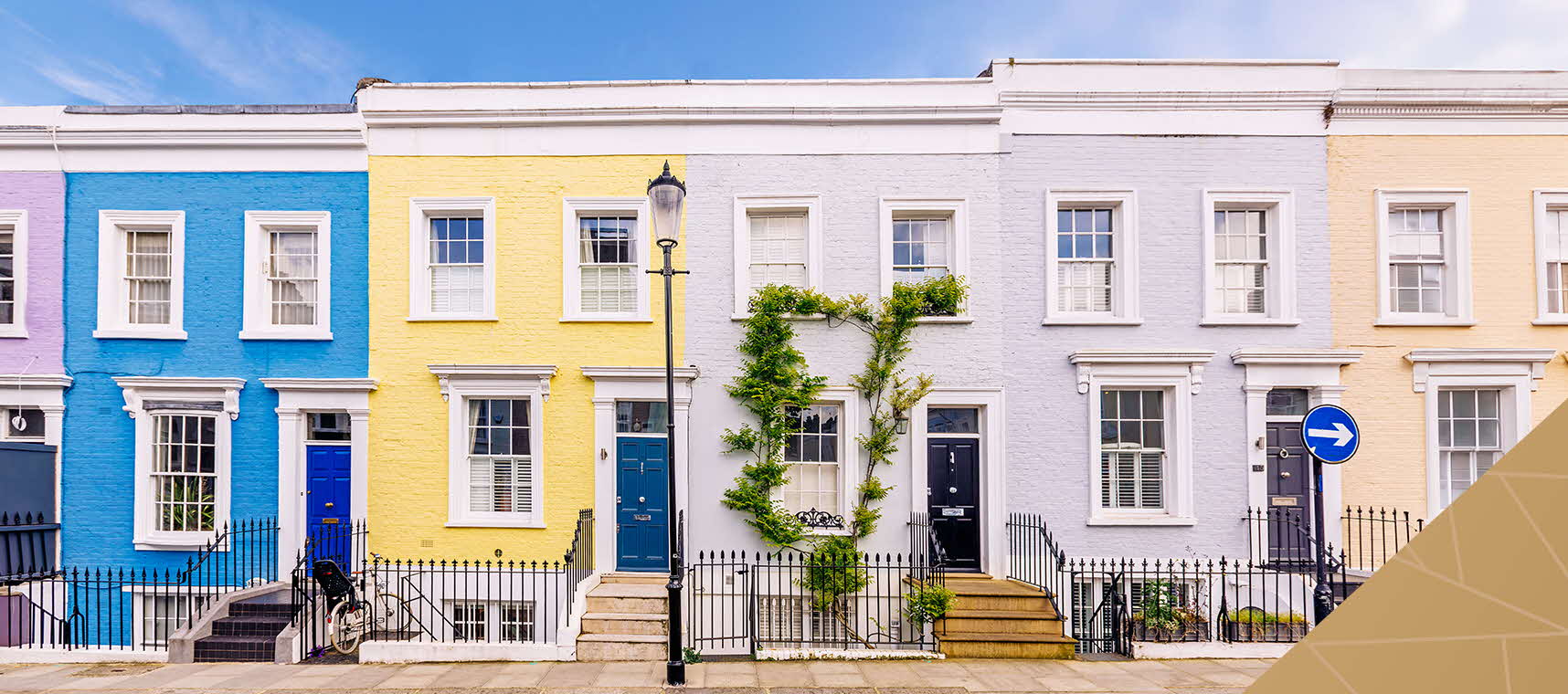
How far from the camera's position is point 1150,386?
11047 millimetres

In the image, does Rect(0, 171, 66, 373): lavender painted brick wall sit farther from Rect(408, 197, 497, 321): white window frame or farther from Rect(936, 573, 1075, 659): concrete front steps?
Rect(936, 573, 1075, 659): concrete front steps

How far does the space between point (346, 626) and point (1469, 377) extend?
15716 millimetres

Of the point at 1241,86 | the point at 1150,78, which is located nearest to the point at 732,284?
the point at 1150,78

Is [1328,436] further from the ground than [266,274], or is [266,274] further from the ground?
[266,274]

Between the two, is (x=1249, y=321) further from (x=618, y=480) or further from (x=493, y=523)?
(x=493, y=523)

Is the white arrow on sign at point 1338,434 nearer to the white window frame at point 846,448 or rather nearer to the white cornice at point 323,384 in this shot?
the white window frame at point 846,448

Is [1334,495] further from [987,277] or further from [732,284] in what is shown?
[732,284]

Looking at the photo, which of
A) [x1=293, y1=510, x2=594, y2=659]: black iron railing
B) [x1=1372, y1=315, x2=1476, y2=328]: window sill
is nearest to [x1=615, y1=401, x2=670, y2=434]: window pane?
[x1=293, y1=510, x2=594, y2=659]: black iron railing

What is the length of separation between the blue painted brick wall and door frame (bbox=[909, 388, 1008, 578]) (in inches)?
324

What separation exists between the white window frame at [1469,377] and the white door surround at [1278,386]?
3.39 feet

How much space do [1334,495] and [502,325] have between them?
40.5ft

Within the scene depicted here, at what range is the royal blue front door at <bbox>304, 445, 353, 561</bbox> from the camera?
11.1 meters

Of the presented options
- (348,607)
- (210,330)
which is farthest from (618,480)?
(210,330)

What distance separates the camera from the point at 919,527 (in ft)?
35.5
